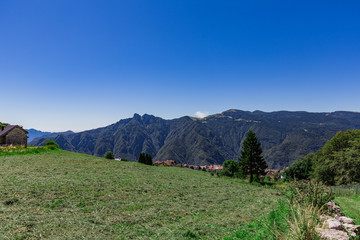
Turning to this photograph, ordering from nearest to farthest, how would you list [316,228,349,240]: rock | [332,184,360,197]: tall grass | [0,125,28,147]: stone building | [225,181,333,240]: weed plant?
[225,181,333,240]: weed plant
[316,228,349,240]: rock
[332,184,360,197]: tall grass
[0,125,28,147]: stone building

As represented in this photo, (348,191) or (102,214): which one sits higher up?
(102,214)

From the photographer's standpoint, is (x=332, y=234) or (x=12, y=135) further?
(x=12, y=135)

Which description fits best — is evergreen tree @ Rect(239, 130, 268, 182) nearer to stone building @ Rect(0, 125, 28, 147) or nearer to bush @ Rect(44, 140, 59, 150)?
bush @ Rect(44, 140, 59, 150)

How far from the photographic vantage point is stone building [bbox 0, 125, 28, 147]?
4137 cm

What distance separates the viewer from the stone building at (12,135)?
41.4 metres

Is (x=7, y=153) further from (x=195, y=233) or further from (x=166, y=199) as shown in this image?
(x=195, y=233)

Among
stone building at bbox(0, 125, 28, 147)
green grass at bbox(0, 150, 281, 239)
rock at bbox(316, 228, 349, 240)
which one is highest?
stone building at bbox(0, 125, 28, 147)

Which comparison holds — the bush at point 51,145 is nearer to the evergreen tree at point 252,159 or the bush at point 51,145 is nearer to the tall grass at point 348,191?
the evergreen tree at point 252,159

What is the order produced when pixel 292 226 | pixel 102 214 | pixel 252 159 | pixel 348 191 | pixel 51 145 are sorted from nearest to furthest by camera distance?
pixel 292 226 → pixel 102 214 → pixel 348 191 → pixel 51 145 → pixel 252 159

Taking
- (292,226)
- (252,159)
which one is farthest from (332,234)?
(252,159)

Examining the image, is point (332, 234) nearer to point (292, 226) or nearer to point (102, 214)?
point (292, 226)

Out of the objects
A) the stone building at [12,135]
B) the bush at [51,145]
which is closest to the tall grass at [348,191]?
the bush at [51,145]

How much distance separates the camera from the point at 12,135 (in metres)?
42.6

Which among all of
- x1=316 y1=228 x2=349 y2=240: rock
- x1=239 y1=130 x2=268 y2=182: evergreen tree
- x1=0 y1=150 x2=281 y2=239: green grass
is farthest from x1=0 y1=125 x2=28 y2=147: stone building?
x1=316 y1=228 x2=349 y2=240: rock
